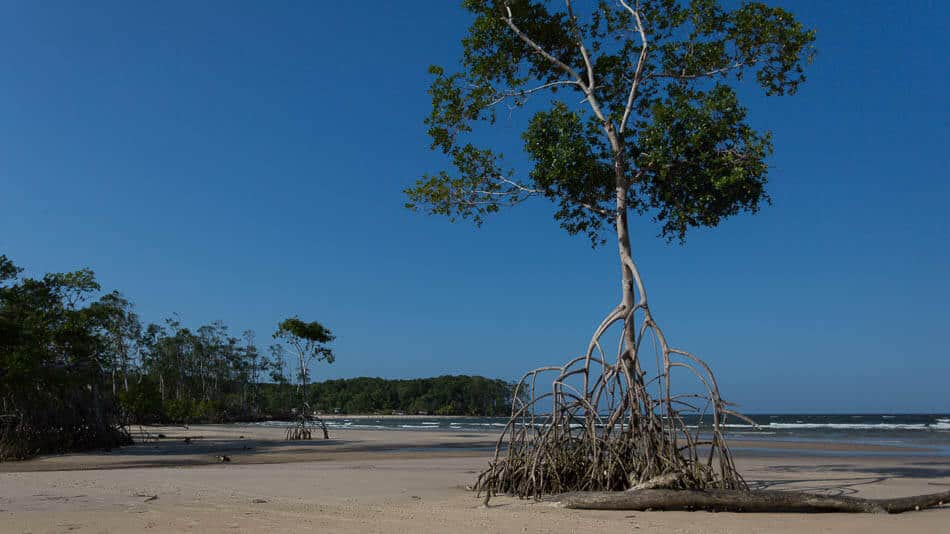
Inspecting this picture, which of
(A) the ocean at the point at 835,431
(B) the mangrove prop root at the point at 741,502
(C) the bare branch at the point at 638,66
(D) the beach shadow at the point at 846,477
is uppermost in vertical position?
(C) the bare branch at the point at 638,66

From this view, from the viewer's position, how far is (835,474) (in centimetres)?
1282

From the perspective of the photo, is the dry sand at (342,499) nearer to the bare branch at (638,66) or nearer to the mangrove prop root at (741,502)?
the mangrove prop root at (741,502)

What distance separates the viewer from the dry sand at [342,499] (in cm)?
668

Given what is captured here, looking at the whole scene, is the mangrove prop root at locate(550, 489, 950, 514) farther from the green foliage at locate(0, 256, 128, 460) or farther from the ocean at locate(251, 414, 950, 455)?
the green foliage at locate(0, 256, 128, 460)

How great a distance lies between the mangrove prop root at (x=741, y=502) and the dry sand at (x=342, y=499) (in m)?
0.21

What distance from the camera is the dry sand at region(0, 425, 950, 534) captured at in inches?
263

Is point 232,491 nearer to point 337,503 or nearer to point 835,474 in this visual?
point 337,503

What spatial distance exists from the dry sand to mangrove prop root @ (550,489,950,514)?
208 mm

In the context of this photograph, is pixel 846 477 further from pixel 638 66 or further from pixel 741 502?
pixel 638 66

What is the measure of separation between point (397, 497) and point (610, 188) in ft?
19.9

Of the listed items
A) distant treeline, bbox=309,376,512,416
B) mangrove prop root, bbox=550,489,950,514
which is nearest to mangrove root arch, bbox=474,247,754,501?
mangrove prop root, bbox=550,489,950,514

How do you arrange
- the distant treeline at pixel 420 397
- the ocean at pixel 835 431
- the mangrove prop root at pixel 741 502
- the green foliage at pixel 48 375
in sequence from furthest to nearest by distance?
the distant treeline at pixel 420 397, the ocean at pixel 835 431, the green foliage at pixel 48 375, the mangrove prop root at pixel 741 502

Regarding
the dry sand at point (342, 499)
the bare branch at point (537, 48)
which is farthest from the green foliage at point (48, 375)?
the bare branch at point (537, 48)

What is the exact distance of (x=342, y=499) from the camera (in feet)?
29.6
